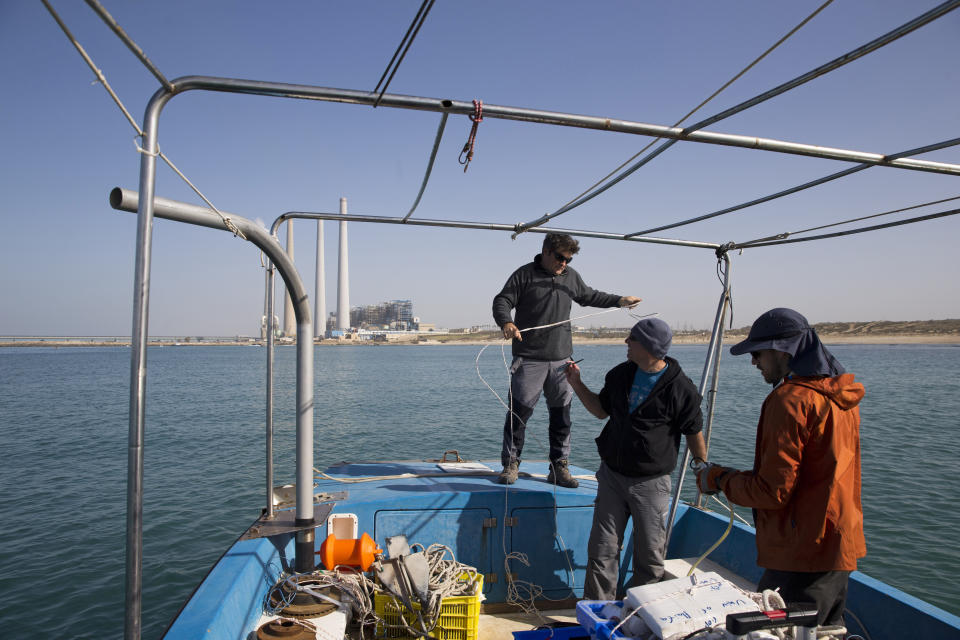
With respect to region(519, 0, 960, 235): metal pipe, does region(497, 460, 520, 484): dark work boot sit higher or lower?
lower

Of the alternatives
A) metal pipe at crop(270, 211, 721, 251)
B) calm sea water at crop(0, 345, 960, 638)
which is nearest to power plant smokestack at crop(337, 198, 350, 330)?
calm sea water at crop(0, 345, 960, 638)

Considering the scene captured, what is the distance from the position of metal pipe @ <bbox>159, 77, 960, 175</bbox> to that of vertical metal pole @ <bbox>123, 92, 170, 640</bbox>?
34 centimetres

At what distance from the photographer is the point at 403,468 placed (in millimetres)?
4758

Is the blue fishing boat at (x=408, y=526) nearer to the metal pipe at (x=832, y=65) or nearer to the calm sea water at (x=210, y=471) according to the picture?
the metal pipe at (x=832, y=65)

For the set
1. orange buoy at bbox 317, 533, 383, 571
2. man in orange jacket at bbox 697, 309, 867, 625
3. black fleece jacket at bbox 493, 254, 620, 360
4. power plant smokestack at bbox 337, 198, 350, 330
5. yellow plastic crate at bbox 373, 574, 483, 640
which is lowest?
yellow plastic crate at bbox 373, 574, 483, 640

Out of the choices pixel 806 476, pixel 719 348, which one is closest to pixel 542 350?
pixel 719 348

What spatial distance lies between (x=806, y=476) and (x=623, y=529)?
3.98 ft

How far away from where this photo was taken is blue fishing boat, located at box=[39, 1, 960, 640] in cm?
183

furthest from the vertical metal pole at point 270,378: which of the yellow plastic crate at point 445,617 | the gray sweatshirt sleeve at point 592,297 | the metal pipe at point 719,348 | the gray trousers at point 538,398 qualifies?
the metal pipe at point 719,348

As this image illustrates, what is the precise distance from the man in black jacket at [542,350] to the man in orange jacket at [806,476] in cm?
196

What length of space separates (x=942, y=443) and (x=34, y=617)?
1859cm

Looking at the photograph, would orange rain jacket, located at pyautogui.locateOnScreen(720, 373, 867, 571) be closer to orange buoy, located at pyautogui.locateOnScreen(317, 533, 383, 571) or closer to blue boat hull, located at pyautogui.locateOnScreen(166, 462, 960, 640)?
blue boat hull, located at pyautogui.locateOnScreen(166, 462, 960, 640)

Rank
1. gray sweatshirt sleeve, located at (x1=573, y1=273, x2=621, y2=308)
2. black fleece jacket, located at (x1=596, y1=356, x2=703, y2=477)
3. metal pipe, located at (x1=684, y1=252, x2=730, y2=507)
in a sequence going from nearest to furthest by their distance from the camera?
black fleece jacket, located at (x1=596, y1=356, x2=703, y2=477), metal pipe, located at (x1=684, y1=252, x2=730, y2=507), gray sweatshirt sleeve, located at (x1=573, y1=273, x2=621, y2=308)

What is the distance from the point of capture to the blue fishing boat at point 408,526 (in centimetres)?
183
